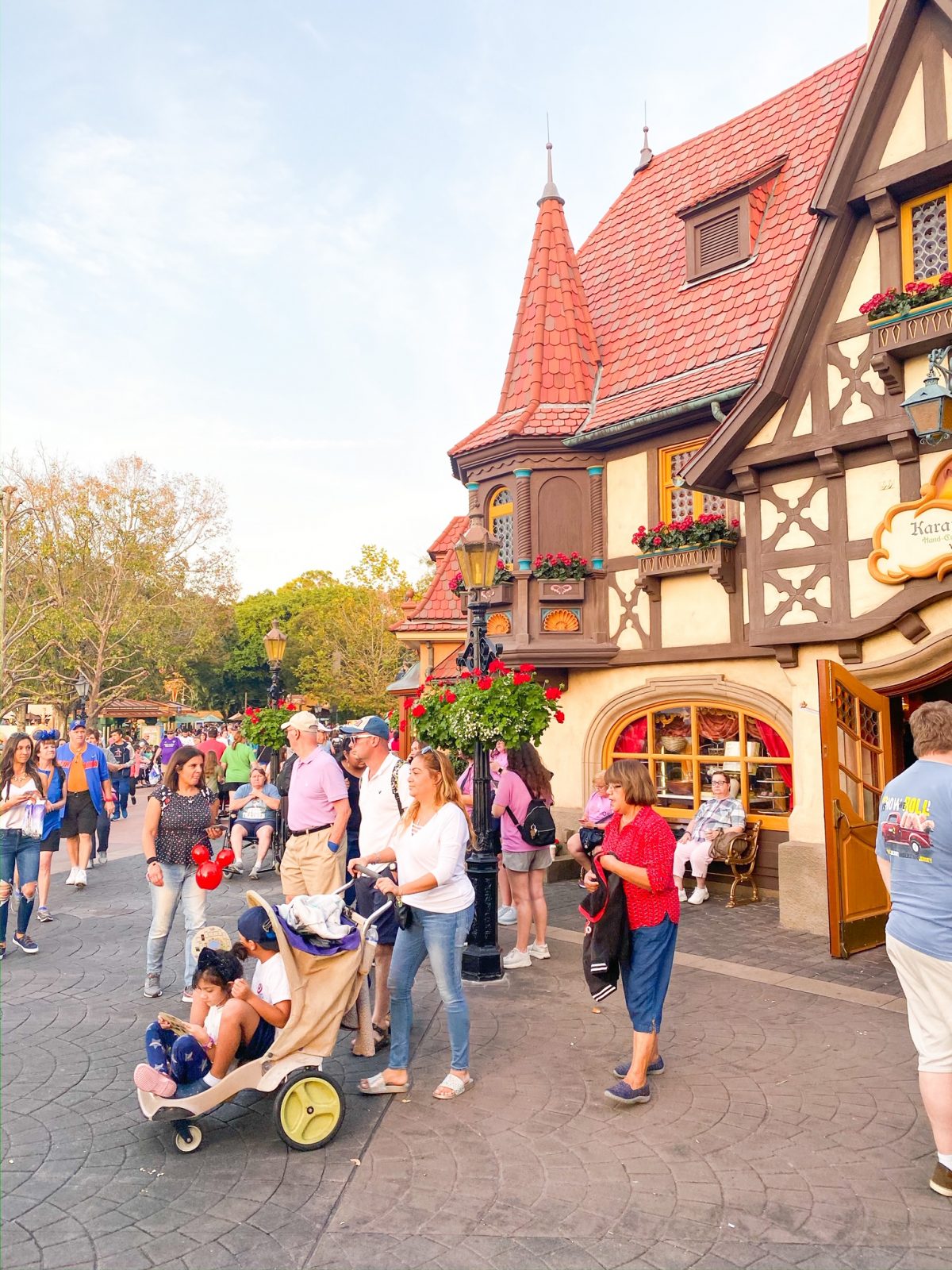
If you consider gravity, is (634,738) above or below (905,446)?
below

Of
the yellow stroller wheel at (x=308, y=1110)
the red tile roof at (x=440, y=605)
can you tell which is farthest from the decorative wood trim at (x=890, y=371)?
the red tile roof at (x=440, y=605)

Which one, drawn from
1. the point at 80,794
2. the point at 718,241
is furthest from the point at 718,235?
the point at 80,794

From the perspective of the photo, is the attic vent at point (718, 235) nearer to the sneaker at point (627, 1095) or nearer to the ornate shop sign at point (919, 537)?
the ornate shop sign at point (919, 537)

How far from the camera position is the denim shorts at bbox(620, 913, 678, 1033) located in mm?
5211

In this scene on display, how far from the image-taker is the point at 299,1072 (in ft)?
15.3

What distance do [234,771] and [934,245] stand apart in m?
11.8

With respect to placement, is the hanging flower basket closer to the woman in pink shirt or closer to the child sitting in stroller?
the woman in pink shirt

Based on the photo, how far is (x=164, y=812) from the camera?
23.5 ft

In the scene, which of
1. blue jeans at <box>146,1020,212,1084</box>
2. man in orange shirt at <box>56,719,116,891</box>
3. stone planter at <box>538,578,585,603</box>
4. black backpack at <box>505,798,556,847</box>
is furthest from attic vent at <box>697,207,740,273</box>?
blue jeans at <box>146,1020,212,1084</box>

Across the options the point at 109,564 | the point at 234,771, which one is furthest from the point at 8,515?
the point at 234,771

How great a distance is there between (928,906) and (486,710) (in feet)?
13.5

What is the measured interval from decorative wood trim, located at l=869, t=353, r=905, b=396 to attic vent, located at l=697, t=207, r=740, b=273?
546cm

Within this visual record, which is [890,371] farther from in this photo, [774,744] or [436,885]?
[436,885]

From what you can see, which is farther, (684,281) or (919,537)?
(684,281)
